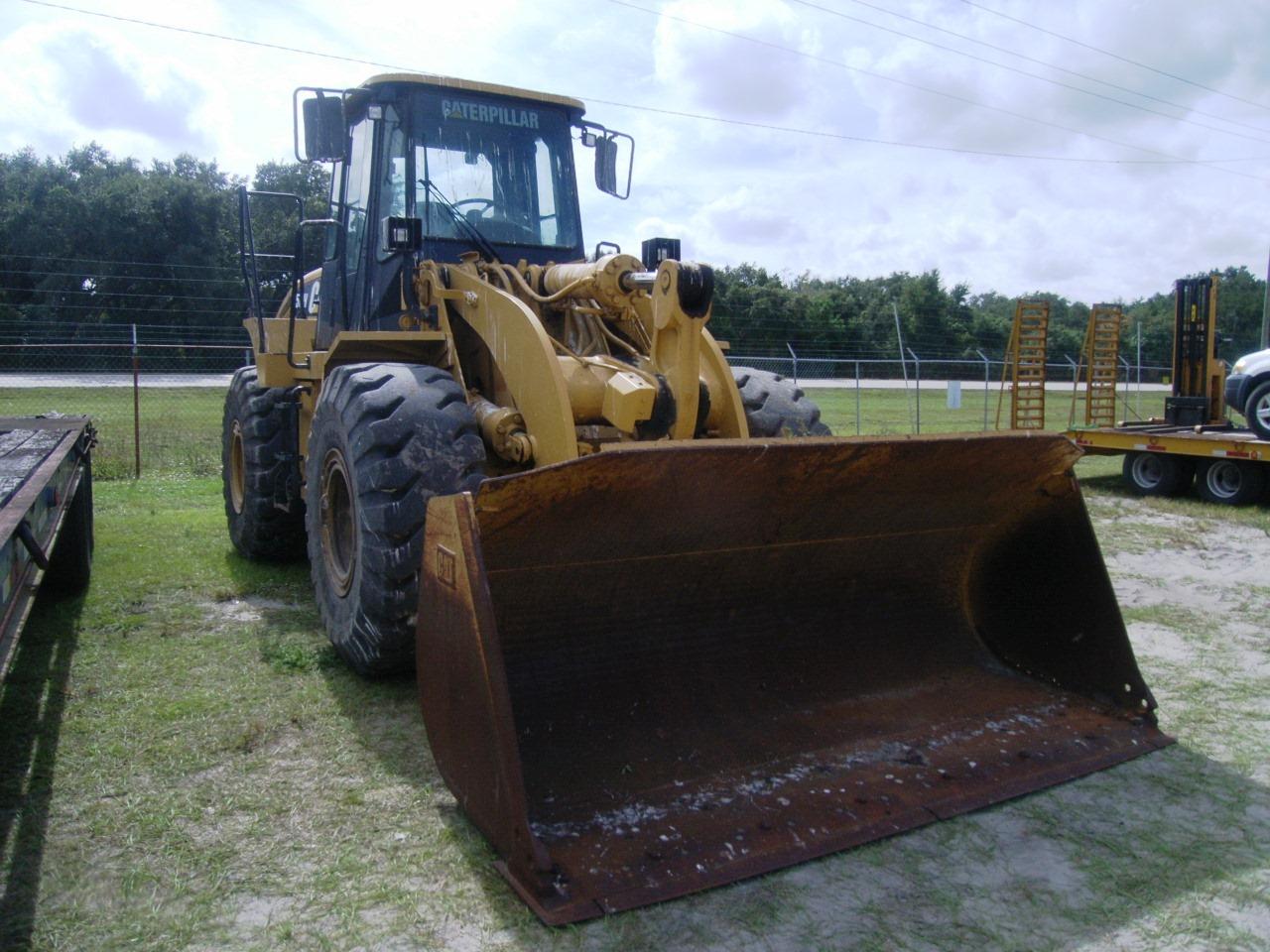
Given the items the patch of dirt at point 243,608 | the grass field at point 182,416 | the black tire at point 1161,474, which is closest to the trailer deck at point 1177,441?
the black tire at point 1161,474

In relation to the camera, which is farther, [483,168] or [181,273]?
[181,273]

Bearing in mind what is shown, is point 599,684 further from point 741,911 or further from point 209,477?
point 209,477

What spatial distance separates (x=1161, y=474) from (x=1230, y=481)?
78 centimetres

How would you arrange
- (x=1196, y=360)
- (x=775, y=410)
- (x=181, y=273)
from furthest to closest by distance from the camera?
1. (x=181, y=273)
2. (x=1196, y=360)
3. (x=775, y=410)

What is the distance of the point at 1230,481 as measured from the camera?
11836 millimetres

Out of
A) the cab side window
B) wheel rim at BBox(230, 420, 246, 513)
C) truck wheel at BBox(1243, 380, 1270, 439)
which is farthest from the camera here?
truck wheel at BBox(1243, 380, 1270, 439)

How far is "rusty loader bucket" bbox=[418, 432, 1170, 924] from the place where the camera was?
10.5 feet

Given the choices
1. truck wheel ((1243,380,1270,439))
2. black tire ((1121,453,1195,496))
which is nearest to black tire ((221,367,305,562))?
black tire ((1121,453,1195,496))

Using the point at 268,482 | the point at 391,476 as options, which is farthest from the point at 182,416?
the point at 391,476

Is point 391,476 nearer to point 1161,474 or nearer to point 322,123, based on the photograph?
point 322,123

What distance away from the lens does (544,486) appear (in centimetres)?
325

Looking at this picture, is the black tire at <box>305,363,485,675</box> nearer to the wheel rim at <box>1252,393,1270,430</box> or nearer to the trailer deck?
the trailer deck

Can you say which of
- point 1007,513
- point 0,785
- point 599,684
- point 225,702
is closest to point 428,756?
point 599,684

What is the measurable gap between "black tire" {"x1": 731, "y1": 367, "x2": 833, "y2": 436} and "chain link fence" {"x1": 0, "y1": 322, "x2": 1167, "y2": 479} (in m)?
8.41
